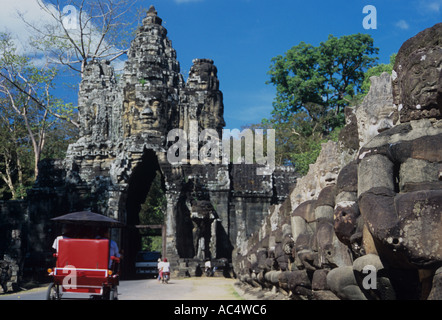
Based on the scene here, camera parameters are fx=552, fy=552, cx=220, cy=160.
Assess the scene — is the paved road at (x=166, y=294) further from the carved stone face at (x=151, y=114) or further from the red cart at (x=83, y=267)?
the carved stone face at (x=151, y=114)

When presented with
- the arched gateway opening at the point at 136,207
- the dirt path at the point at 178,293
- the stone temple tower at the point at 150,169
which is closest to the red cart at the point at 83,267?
the dirt path at the point at 178,293

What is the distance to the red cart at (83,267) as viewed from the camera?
9.23 metres

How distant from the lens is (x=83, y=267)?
9.30 meters

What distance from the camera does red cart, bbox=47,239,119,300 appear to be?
9.23 meters

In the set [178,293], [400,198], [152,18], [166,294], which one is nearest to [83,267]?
[166,294]

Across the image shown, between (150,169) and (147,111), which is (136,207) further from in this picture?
(147,111)

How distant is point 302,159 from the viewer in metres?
29.0

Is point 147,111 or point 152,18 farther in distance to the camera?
point 152,18

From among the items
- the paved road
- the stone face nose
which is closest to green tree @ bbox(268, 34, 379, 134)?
the stone face nose

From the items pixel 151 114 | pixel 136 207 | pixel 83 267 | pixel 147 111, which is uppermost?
pixel 147 111

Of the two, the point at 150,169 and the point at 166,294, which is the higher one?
the point at 150,169

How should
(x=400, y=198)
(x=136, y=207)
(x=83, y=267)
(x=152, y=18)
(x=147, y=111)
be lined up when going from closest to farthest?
(x=400, y=198) → (x=83, y=267) → (x=147, y=111) → (x=136, y=207) → (x=152, y=18)

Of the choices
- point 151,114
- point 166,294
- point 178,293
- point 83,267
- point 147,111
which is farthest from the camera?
point 151,114
